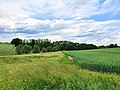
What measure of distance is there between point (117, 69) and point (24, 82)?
12.0m

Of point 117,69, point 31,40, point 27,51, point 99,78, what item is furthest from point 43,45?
point 99,78

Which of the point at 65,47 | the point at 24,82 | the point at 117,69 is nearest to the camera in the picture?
the point at 24,82

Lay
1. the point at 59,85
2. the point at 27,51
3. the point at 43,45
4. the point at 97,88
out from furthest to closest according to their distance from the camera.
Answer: the point at 43,45 < the point at 27,51 < the point at 59,85 < the point at 97,88

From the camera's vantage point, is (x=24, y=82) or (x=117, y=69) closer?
(x=24, y=82)

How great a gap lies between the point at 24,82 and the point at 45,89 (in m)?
1.60

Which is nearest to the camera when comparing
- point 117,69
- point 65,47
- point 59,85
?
point 59,85

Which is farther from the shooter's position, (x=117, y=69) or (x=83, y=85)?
(x=117, y=69)

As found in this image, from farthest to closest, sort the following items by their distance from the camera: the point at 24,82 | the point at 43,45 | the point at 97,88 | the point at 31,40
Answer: the point at 31,40
the point at 43,45
the point at 24,82
the point at 97,88

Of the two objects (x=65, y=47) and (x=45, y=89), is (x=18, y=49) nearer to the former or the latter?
(x=65, y=47)

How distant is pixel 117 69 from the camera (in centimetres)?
2095

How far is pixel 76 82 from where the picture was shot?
1017 cm

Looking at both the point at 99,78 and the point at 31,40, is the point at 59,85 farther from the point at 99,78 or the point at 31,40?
the point at 31,40

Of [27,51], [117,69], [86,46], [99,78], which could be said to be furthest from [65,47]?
[99,78]

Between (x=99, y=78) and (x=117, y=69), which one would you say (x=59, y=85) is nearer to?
(x=99, y=78)
